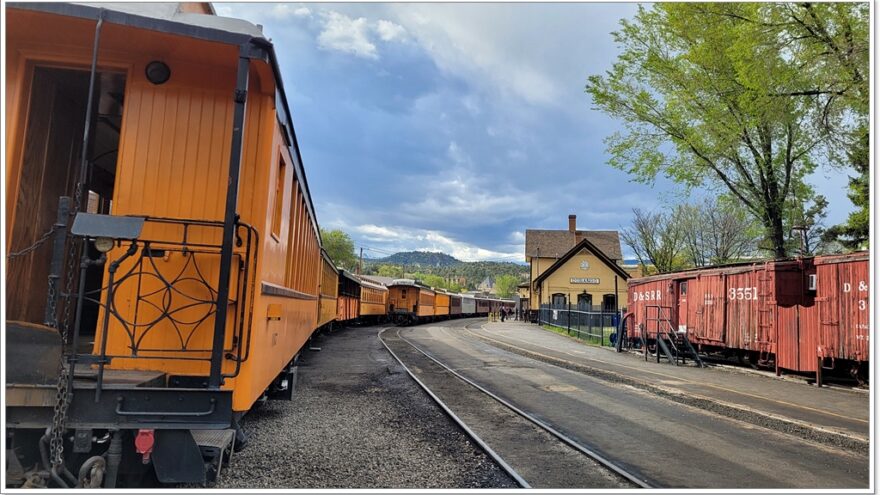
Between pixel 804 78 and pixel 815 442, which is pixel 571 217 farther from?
pixel 815 442

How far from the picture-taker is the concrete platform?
297 inches

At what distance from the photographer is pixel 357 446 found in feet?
18.2

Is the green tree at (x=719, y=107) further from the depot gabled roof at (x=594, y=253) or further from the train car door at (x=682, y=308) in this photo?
the depot gabled roof at (x=594, y=253)

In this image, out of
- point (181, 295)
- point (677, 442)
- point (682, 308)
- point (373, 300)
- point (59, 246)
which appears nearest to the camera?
point (59, 246)

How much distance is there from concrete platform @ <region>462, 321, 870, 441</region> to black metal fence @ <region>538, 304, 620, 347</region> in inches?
254

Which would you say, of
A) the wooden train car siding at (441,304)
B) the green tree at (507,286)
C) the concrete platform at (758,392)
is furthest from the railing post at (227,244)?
the green tree at (507,286)

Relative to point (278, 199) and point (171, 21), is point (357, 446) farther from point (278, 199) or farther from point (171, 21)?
point (171, 21)

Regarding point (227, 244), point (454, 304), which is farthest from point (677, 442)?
point (454, 304)

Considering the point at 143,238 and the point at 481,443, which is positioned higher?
the point at 143,238

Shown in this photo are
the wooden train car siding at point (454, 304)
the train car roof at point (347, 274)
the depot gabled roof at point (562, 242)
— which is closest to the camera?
the train car roof at point (347, 274)

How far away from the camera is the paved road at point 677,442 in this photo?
4.95m

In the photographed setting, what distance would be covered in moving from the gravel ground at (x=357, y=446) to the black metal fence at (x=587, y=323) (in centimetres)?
1461

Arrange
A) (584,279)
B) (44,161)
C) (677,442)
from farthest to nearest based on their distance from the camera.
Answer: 1. (584,279)
2. (677,442)
3. (44,161)

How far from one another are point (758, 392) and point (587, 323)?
16552mm
